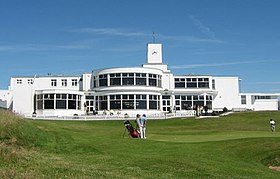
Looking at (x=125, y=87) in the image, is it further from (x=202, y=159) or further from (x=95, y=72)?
(x=202, y=159)

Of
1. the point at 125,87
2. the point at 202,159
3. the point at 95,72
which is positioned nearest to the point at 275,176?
the point at 202,159


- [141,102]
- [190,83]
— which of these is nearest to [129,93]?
[141,102]

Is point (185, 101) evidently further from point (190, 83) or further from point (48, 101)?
point (48, 101)

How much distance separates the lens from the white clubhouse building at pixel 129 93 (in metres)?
60.2

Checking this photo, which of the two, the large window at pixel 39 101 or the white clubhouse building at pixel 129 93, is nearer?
the white clubhouse building at pixel 129 93

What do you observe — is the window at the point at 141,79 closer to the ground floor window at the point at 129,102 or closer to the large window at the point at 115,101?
the ground floor window at the point at 129,102

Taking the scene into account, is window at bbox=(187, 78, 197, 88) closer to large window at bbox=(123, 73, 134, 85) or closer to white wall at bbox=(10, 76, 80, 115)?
large window at bbox=(123, 73, 134, 85)

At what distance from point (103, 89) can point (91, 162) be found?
47754mm

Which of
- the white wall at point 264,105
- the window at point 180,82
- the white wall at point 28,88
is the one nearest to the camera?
the white wall at point 28,88

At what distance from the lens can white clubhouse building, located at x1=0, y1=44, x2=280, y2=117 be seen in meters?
60.2

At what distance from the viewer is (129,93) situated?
59.7 meters

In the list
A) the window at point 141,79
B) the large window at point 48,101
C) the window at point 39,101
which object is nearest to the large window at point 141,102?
the window at point 141,79

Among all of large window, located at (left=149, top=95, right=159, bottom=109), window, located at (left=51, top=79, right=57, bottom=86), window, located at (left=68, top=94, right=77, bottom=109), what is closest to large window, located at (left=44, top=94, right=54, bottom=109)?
window, located at (left=68, top=94, right=77, bottom=109)

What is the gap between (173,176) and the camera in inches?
493
